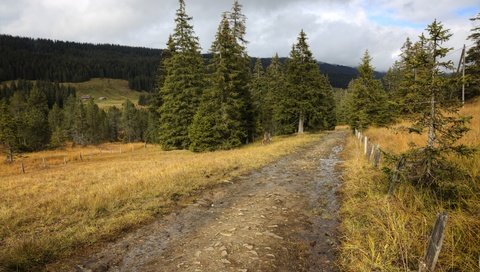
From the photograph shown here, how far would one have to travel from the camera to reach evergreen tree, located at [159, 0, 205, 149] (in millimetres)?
35844

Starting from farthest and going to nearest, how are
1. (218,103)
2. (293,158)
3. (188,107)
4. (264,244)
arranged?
1. (188,107)
2. (218,103)
3. (293,158)
4. (264,244)

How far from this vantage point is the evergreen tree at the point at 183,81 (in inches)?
1411

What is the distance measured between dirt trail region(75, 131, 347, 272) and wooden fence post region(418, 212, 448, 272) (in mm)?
1966

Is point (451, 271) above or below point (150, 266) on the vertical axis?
above

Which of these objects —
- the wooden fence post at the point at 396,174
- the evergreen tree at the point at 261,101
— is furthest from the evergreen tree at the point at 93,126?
the wooden fence post at the point at 396,174

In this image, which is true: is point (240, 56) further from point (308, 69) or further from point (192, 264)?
point (192, 264)

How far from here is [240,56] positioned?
33.2 meters

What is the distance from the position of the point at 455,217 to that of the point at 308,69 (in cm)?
3715

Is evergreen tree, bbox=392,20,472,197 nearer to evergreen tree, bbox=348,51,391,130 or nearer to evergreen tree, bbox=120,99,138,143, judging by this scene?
evergreen tree, bbox=348,51,391,130

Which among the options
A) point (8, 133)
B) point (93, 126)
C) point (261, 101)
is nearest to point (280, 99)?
point (261, 101)

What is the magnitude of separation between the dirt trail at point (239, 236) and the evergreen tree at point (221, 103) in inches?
775

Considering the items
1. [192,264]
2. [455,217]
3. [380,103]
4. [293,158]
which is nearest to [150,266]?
[192,264]

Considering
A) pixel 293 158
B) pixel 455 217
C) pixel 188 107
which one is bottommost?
pixel 293 158

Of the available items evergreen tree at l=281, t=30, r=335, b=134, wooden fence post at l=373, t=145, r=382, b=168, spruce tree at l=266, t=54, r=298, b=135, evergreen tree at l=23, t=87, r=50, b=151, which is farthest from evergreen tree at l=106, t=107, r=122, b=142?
wooden fence post at l=373, t=145, r=382, b=168
